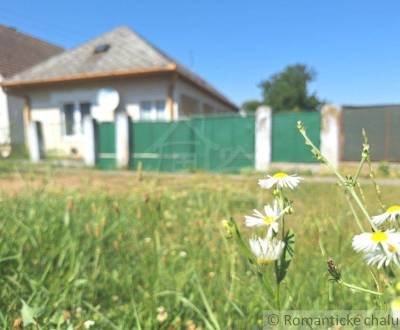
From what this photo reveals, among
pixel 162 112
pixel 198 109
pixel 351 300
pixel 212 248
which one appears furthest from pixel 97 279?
pixel 198 109

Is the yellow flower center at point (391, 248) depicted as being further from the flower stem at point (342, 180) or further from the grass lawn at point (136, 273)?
the grass lawn at point (136, 273)

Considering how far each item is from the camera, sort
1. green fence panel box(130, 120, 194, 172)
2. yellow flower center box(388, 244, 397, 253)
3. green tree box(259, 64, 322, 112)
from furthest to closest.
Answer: green tree box(259, 64, 322, 112), green fence panel box(130, 120, 194, 172), yellow flower center box(388, 244, 397, 253)

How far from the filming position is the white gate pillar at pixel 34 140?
12.8m

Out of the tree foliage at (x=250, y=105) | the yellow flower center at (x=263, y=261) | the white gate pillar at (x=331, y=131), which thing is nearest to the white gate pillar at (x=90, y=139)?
the white gate pillar at (x=331, y=131)

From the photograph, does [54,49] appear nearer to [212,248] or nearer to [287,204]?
[212,248]

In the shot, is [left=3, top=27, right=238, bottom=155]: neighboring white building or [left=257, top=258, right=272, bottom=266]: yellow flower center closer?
[left=257, top=258, right=272, bottom=266]: yellow flower center

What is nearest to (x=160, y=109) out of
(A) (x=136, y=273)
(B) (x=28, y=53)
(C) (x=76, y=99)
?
(C) (x=76, y=99)

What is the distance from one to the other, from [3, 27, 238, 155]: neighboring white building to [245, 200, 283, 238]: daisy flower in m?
11.1

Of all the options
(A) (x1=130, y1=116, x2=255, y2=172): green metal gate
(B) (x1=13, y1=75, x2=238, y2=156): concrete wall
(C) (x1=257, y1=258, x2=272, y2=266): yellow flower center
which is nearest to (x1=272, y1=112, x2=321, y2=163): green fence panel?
(A) (x1=130, y1=116, x2=255, y2=172): green metal gate

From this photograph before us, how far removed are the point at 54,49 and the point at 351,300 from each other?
21070mm

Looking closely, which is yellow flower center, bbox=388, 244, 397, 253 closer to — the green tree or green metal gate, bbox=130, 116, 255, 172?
green metal gate, bbox=130, 116, 255, 172

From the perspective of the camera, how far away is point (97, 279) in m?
1.73

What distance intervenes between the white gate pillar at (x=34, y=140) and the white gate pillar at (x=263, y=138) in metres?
9.59

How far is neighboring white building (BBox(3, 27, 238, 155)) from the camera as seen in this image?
1181 cm
